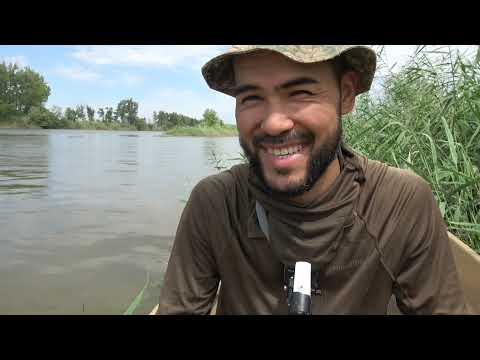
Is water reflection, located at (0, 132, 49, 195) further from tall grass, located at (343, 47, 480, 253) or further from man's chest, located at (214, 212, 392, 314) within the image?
man's chest, located at (214, 212, 392, 314)

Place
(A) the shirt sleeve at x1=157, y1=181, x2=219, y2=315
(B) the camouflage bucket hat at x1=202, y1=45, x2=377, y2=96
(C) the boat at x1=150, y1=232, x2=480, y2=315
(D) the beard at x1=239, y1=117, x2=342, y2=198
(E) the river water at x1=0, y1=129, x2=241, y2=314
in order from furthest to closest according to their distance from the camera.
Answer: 1. (E) the river water at x1=0, y1=129, x2=241, y2=314
2. (C) the boat at x1=150, y1=232, x2=480, y2=315
3. (A) the shirt sleeve at x1=157, y1=181, x2=219, y2=315
4. (D) the beard at x1=239, y1=117, x2=342, y2=198
5. (B) the camouflage bucket hat at x1=202, y1=45, x2=377, y2=96

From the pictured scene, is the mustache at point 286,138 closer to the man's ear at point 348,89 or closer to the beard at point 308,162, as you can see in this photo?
the beard at point 308,162

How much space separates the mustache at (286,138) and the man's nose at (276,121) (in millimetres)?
14

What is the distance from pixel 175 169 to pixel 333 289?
12.8 meters

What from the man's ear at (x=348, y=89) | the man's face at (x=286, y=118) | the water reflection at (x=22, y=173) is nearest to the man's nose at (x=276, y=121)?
the man's face at (x=286, y=118)

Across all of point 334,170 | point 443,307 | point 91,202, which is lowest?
point 91,202

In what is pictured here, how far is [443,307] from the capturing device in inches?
52.9

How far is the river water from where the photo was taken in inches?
172

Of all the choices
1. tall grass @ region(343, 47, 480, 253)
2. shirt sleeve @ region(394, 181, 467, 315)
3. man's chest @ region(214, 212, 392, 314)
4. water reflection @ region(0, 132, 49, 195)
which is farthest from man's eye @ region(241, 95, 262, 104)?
water reflection @ region(0, 132, 49, 195)

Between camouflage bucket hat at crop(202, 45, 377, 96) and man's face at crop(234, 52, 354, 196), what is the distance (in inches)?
2.8

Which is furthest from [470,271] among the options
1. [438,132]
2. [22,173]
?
[22,173]

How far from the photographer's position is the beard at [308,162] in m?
1.30
